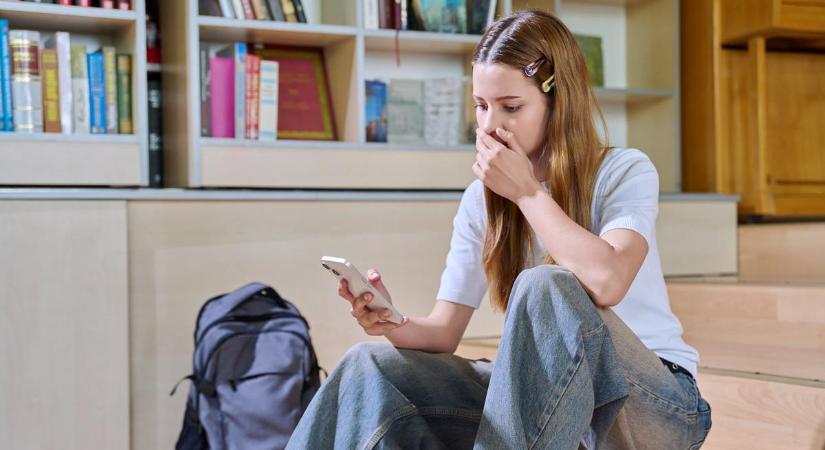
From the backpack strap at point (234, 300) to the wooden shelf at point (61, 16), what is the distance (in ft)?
2.59

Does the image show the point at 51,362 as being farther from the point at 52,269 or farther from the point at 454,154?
the point at 454,154

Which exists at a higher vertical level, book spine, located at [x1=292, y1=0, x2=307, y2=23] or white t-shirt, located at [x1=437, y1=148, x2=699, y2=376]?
book spine, located at [x1=292, y1=0, x2=307, y2=23]

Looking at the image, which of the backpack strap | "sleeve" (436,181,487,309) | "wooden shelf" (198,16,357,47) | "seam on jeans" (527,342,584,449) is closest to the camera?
"seam on jeans" (527,342,584,449)

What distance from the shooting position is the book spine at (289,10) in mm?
2781

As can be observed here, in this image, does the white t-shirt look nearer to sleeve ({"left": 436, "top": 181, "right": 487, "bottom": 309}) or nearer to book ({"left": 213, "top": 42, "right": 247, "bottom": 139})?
sleeve ({"left": 436, "top": 181, "right": 487, "bottom": 309})

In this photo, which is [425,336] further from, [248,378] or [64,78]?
[64,78]

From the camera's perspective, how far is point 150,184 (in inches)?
110

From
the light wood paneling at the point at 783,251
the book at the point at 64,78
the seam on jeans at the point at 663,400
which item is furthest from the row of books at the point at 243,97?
the seam on jeans at the point at 663,400

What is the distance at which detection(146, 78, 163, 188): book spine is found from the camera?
2.80 metres

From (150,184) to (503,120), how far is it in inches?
59.3

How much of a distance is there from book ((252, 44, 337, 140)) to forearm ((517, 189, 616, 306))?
4.89ft

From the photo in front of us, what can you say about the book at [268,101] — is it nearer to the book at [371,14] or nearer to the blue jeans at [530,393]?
the book at [371,14]

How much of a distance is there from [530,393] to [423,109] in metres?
1.86

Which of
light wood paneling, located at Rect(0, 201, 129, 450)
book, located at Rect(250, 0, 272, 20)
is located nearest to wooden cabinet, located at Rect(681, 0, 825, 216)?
book, located at Rect(250, 0, 272, 20)
